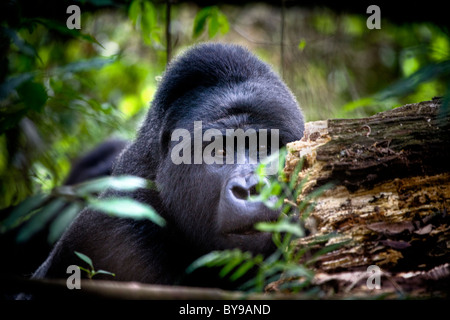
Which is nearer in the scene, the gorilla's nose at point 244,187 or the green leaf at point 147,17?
the gorilla's nose at point 244,187

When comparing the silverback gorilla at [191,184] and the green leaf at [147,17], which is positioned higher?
the green leaf at [147,17]

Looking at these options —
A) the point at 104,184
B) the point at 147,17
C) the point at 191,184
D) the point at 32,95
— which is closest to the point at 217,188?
the point at 191,184

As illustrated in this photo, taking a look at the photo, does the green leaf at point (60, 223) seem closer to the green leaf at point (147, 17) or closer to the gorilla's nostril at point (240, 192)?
the gorilla's nostril at point (240, 192)

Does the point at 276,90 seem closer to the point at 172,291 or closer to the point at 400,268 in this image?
the point at 400,268

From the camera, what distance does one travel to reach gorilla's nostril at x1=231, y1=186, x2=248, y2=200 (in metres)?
3.03

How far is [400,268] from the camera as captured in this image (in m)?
2.24

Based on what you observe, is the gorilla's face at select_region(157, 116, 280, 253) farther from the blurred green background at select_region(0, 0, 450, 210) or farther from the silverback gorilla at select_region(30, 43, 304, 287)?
the blurred green background at select_region(0, 0, 450, 210)

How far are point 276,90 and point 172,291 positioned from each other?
2601 millimetres

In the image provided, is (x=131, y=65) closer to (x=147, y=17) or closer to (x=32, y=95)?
(x=147, y=17)

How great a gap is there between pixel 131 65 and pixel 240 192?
7463 millimetres

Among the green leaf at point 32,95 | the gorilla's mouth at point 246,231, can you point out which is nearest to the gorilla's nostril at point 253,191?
the gorilla's mouth at point 246,231

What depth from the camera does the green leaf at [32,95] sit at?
2.82 meters

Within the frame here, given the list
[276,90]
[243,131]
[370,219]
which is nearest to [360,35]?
[276,90]

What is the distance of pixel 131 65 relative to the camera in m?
9.79
